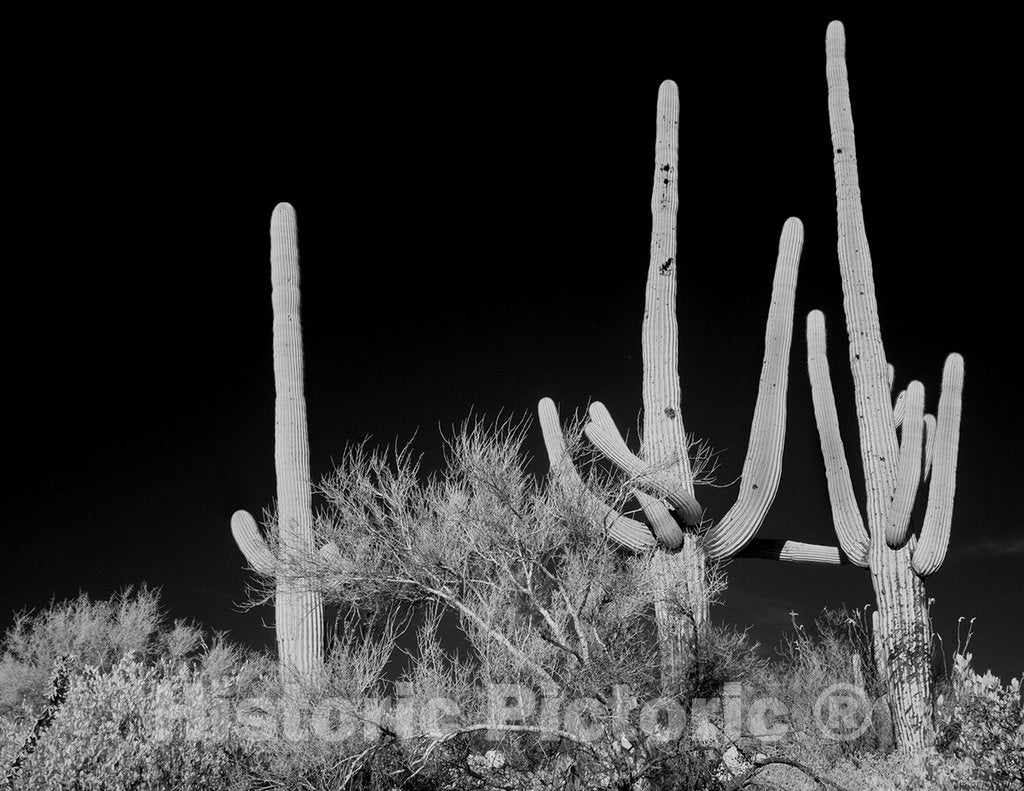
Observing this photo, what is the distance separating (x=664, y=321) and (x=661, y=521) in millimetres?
2670

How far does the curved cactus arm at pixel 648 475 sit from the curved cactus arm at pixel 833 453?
101 inches

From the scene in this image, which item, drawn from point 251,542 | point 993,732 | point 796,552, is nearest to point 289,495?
point 251,542

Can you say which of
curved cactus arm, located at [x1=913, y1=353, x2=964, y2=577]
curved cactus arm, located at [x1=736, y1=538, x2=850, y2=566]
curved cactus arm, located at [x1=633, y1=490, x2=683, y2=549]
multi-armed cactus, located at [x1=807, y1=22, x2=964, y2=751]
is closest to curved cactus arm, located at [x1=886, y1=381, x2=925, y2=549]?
multi-armed cactus, located at [x1=807, y1=22, x2=964, y2=751]

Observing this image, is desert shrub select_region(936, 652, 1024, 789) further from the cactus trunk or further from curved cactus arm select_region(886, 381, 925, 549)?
the cactus trunk

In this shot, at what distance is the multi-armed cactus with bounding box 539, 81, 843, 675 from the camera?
10648 mm

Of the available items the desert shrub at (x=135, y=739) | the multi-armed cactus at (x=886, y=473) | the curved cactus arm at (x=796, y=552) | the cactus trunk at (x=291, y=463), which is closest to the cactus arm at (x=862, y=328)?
the multi-armed cactus at (x=886, y=473)

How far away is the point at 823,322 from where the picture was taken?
14.0m

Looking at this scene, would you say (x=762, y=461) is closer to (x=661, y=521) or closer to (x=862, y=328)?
(x=661, y=521)

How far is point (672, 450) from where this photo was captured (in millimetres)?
11055

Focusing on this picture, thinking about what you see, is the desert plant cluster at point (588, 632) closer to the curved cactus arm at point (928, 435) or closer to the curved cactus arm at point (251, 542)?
the curved cactus arm at point (251, 542)


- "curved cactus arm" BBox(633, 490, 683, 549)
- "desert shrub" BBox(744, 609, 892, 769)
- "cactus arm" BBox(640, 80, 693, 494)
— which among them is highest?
"cactus arm" BBox(640, 80, 693, 494)

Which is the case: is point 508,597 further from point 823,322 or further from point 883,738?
point 823,322

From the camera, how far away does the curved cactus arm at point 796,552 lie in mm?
13148

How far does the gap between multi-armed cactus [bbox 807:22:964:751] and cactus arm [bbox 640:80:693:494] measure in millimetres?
2438
